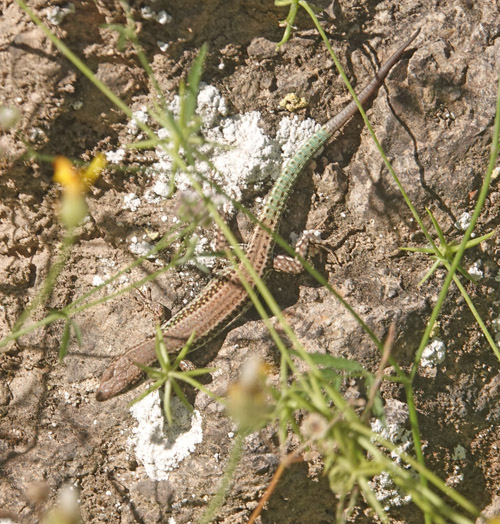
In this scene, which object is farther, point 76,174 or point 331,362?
point 76,174

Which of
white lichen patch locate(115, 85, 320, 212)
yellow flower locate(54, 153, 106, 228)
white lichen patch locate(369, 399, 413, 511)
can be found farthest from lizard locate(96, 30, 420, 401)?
white lichen patch locate(369, 399, 413, 511)

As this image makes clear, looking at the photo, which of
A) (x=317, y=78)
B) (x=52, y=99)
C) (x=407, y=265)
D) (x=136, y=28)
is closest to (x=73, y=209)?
(x=52, y=99)

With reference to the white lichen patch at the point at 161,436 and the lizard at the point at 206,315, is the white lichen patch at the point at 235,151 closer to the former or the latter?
the lizard at the point at 206,315

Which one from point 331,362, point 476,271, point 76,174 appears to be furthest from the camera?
point 476,271

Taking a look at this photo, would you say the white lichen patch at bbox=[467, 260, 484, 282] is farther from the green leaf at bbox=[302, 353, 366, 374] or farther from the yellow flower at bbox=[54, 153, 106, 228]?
the yellow flower at bbox=[54, 153, 106, 228]

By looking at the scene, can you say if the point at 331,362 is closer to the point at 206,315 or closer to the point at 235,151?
the point at 206,315

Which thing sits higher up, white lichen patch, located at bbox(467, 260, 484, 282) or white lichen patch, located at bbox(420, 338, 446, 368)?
white lichen patch, located at bbox(467, 260, 484, 282)

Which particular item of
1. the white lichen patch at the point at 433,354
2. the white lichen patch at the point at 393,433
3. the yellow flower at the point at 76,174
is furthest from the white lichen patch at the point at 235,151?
the white lichen patch at the point at 393,433

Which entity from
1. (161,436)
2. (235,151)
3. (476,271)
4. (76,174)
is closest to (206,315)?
(161,436)

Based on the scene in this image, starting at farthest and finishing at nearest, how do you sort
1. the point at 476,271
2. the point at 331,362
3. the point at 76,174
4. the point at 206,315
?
the point at 206,315
the point at 476,271
the point at 76,174
the point at 331,362
